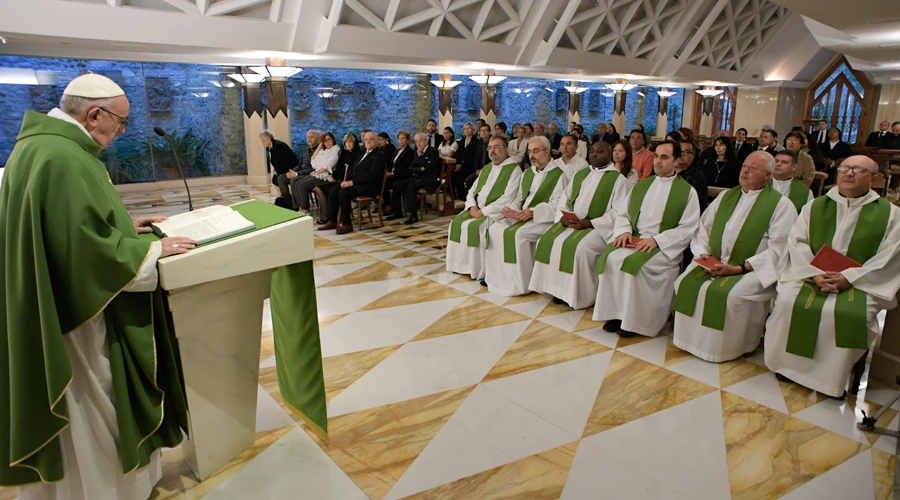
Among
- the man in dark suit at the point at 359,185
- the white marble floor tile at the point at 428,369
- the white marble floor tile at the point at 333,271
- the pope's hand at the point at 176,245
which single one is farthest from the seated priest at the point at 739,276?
the man in dark suit at the point at 359,185

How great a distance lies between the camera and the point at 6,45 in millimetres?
9438

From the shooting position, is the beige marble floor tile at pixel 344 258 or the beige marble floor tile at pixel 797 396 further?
the beige marble floor tile at pixel 344 258

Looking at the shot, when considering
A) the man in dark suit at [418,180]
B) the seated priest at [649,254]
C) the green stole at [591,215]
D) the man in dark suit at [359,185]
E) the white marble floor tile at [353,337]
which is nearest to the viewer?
the white marble floor tile at [353,337]

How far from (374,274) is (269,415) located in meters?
2.78

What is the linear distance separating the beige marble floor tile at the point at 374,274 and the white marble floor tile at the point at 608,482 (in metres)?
3.24

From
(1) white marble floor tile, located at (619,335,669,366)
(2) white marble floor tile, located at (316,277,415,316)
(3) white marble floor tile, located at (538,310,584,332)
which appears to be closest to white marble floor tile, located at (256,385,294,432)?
Answer: (2) white marble floor tile, located at (316,277,415,316)

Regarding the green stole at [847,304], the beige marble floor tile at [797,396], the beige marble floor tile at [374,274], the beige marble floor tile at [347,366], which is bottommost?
the beige marble floor tile at [797,396]

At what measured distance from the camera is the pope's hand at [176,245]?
2027 mm

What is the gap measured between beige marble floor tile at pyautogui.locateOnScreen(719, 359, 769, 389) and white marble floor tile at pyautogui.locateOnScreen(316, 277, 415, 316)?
2776mm

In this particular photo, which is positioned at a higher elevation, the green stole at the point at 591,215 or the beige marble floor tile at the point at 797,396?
the green stole at the point at 591,215

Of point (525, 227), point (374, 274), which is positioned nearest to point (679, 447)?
point (525, 227)

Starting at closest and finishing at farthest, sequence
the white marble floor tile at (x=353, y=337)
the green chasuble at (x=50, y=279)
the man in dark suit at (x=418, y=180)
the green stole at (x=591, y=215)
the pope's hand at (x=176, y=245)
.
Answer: the green chasuble at (x=50, y=279) → the pope's hand at (x=176, y=245) → the white marble floor tile at (x=353, y=337) → the green stole at (x=591, y=215) → the man in dark suit at (x=418, y=180)

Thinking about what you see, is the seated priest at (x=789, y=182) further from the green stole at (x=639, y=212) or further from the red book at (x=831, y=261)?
the red book at (x=831, y=261)

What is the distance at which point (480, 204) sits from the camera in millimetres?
5730
